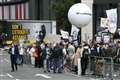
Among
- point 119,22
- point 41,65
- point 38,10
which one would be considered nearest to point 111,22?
point 41,65

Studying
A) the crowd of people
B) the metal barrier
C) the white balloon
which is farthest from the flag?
the metal barrier

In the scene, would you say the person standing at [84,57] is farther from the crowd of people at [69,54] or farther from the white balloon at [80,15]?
the white balloon at [80,15]

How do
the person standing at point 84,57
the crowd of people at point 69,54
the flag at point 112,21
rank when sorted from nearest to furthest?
the crowd of people at point 69,54 → the person standing at point 84,57 → the flag at point 112,21

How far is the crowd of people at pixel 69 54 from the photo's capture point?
1039 inches

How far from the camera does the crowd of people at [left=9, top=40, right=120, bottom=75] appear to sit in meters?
26.4

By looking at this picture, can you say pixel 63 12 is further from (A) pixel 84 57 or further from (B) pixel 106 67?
(B) pixel 106 67

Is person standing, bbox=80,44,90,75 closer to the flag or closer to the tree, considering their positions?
the flag

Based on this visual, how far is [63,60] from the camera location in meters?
30.0

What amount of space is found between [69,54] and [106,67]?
572cm

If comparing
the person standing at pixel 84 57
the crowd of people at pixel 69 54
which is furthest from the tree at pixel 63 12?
the person standing at pixel 84 57

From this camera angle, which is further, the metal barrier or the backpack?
the backpack

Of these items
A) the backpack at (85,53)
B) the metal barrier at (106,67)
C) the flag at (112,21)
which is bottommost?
the metal barrier at (106,67)

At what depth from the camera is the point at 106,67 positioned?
82.2ft

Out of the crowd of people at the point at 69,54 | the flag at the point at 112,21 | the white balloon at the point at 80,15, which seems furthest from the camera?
the flag at the point at 112,21
